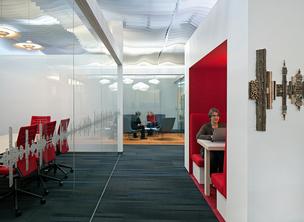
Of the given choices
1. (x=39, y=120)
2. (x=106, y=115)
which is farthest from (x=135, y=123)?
(x=39, y=120)

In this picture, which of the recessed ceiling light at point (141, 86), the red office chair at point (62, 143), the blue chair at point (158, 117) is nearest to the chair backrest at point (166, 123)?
the blue chair at point (158, 117)

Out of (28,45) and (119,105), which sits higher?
(28,45)

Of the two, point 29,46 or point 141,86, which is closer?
point 29,46

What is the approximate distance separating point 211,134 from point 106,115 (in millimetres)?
2112

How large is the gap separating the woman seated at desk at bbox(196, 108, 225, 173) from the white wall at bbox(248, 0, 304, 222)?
175 centimetres

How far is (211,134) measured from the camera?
482 centimetres

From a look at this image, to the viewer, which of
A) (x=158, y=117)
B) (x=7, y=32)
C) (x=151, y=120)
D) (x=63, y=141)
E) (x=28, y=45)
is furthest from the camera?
(x=158, y=117)

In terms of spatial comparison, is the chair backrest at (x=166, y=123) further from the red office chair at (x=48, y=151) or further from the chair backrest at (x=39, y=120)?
the chair backrest at (x=39, y=120)

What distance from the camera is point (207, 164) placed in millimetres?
4238

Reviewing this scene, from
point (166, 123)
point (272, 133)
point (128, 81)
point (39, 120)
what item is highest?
point (128, 81)

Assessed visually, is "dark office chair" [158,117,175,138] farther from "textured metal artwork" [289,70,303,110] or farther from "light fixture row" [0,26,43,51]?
"light fixture row" [0,26,43,51]

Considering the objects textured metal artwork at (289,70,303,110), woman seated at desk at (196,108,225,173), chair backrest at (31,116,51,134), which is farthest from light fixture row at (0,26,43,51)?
woman seated at desk at (196,108,225,173)

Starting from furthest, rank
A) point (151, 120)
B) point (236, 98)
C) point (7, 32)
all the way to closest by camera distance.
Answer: point (151, 120) < point (236, 98) < point (7, 32)

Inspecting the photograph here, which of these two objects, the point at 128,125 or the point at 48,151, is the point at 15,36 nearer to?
the point at 48,151
